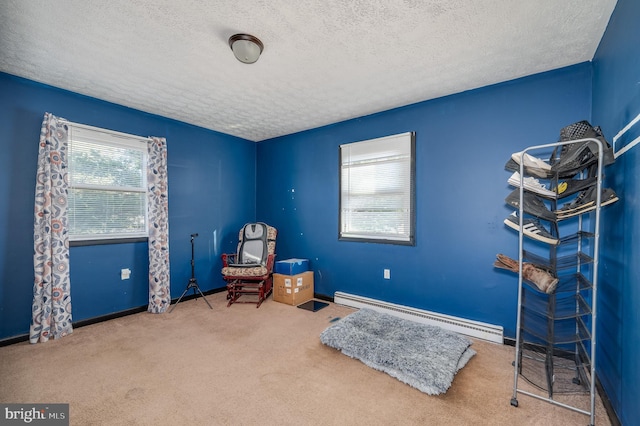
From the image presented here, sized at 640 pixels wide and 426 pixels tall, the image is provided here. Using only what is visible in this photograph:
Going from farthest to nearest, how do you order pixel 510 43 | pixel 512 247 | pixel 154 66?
pixel 512 247 → pixel 154 66 → pixel 510 43

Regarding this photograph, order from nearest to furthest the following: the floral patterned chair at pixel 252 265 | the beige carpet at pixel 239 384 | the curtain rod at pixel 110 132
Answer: the beige carpet at pixel 239 384, the curtain rod at pixel 110 132, the floral patterned chair at pixel 252 265

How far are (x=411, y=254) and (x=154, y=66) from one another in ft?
10.6

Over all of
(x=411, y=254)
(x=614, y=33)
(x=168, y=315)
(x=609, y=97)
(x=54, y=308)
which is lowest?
(x=168, y=315)

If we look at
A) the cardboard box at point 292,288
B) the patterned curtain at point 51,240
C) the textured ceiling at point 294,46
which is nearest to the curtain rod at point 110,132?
the patterned curtain at point 51,240

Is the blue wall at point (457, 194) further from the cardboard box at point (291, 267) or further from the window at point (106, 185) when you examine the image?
the window at point (106, 185)

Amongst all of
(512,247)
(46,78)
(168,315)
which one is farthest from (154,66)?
(512,247)

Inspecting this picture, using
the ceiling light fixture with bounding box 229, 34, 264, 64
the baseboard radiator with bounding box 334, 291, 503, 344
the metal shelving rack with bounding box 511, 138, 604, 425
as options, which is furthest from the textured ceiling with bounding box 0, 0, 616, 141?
the baseboard radiator with bounding box 334, 291, 503, 344

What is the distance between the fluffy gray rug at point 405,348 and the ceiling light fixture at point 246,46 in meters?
2.50

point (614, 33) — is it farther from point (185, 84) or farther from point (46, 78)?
point (46, 78)

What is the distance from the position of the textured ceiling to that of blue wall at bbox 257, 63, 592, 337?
8.5 inches

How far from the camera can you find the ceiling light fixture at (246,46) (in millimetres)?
A: 1987

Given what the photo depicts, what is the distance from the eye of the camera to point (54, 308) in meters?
2.75

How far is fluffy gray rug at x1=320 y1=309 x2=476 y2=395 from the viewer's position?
2.01 m

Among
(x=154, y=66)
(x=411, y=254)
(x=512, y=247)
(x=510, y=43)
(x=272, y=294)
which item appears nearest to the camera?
(x=510, y=43)
